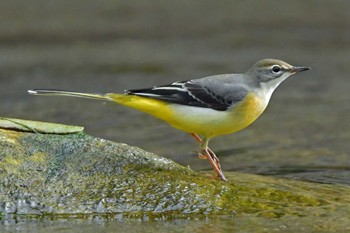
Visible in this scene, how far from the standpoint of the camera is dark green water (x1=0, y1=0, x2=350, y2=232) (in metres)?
10.5

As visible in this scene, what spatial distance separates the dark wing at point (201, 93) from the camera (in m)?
Result: 7.58

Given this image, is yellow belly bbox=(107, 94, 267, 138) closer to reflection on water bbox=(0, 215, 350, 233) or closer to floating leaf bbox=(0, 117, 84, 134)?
floating leaf bbox=(0, 117, 84, 134)

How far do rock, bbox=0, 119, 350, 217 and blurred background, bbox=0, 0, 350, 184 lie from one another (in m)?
1.62

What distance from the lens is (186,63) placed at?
1459 cm

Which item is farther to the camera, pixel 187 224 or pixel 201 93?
pixel 201 93

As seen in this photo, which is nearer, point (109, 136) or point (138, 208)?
point (138, 208)

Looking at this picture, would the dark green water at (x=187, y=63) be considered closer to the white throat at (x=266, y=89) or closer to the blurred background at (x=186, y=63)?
the blurred background at (x=186, y=63)

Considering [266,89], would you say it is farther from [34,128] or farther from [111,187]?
[34,128]

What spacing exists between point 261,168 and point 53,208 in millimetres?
3099

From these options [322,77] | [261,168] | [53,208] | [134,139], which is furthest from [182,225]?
[322,77]

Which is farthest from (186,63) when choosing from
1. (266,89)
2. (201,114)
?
(201,114)

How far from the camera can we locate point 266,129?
1140 cm

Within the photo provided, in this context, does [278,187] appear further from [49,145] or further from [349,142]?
[349,142]

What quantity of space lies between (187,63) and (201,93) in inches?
271
